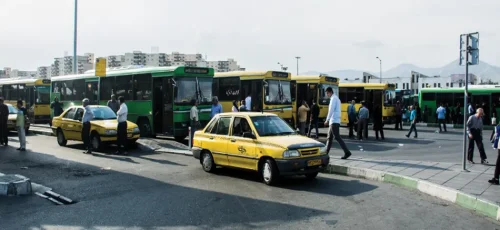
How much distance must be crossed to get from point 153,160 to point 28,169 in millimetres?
3511

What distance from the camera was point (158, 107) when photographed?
18.2 meters

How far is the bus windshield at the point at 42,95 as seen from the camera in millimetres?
30047

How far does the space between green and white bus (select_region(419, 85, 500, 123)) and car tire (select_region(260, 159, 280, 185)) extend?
2727 cm

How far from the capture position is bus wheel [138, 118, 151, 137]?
60.9 ft

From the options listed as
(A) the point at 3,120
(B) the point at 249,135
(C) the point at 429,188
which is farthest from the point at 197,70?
(C) the point at 429,188

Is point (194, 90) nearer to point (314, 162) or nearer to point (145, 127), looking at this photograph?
point (145, 127)

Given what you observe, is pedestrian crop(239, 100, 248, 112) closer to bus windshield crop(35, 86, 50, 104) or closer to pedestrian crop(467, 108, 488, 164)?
pedestrian crop(467, 108, 488, 164)

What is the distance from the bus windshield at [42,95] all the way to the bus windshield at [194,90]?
1697cm

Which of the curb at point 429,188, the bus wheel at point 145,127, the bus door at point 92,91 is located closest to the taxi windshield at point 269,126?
the curb at point 429,188

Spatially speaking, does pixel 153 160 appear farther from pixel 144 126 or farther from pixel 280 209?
pixel 280 209

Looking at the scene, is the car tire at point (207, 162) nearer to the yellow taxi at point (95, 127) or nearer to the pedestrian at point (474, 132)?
the yellow taxi at point (95, 127)

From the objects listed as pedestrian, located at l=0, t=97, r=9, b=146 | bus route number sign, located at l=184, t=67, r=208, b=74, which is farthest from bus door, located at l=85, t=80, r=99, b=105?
bus route number sign, located at l=184, t=67, r=208, b=74

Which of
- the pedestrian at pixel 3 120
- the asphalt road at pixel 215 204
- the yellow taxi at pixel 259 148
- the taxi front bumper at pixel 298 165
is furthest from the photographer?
the pedestrian at pixel 3 120

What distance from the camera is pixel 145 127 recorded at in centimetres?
1872
